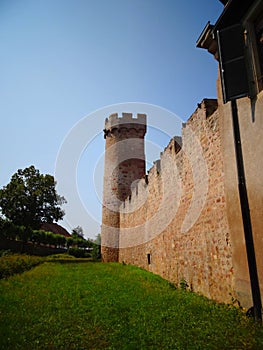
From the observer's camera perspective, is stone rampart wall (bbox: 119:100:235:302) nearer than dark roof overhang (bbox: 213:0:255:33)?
No

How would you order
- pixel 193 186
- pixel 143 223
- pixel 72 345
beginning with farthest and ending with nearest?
pixel 143 223 < pixel 193 186 < pixel 72 345

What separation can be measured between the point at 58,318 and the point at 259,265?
3330mm

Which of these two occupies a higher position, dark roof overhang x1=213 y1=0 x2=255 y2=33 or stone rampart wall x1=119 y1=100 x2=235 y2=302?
dark roof overhang x1=213 y1=0 x2=255 y2=33

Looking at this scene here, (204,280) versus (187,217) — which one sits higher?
(187,217)

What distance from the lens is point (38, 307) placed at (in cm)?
473

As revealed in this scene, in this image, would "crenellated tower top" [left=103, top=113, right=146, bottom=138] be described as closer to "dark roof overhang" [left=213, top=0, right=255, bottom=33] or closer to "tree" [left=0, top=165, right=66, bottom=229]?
"tree" [left=0, top=165, right=66, bottom=229]

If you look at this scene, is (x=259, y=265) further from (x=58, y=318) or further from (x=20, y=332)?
(x=20, y=332)

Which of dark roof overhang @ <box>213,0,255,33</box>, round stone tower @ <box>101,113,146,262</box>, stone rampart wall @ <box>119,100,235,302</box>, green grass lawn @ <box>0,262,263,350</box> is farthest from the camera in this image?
round stone tower @ <box>101,113,146,262</box>

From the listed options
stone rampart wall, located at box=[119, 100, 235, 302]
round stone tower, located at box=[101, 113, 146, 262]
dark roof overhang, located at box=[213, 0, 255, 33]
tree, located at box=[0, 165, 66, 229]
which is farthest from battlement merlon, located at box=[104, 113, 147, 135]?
dark roof overhang, located at box=[213, 0, 255, 33]

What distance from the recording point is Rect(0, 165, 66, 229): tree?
19.6 m

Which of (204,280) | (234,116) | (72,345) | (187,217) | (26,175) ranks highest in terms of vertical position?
(26,175)

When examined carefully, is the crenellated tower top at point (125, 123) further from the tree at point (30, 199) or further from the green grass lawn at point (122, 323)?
the green grass lawn at point (122, 323)

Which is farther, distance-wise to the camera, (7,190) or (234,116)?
(7,190)

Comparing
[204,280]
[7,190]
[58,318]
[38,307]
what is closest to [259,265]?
[204,280]
